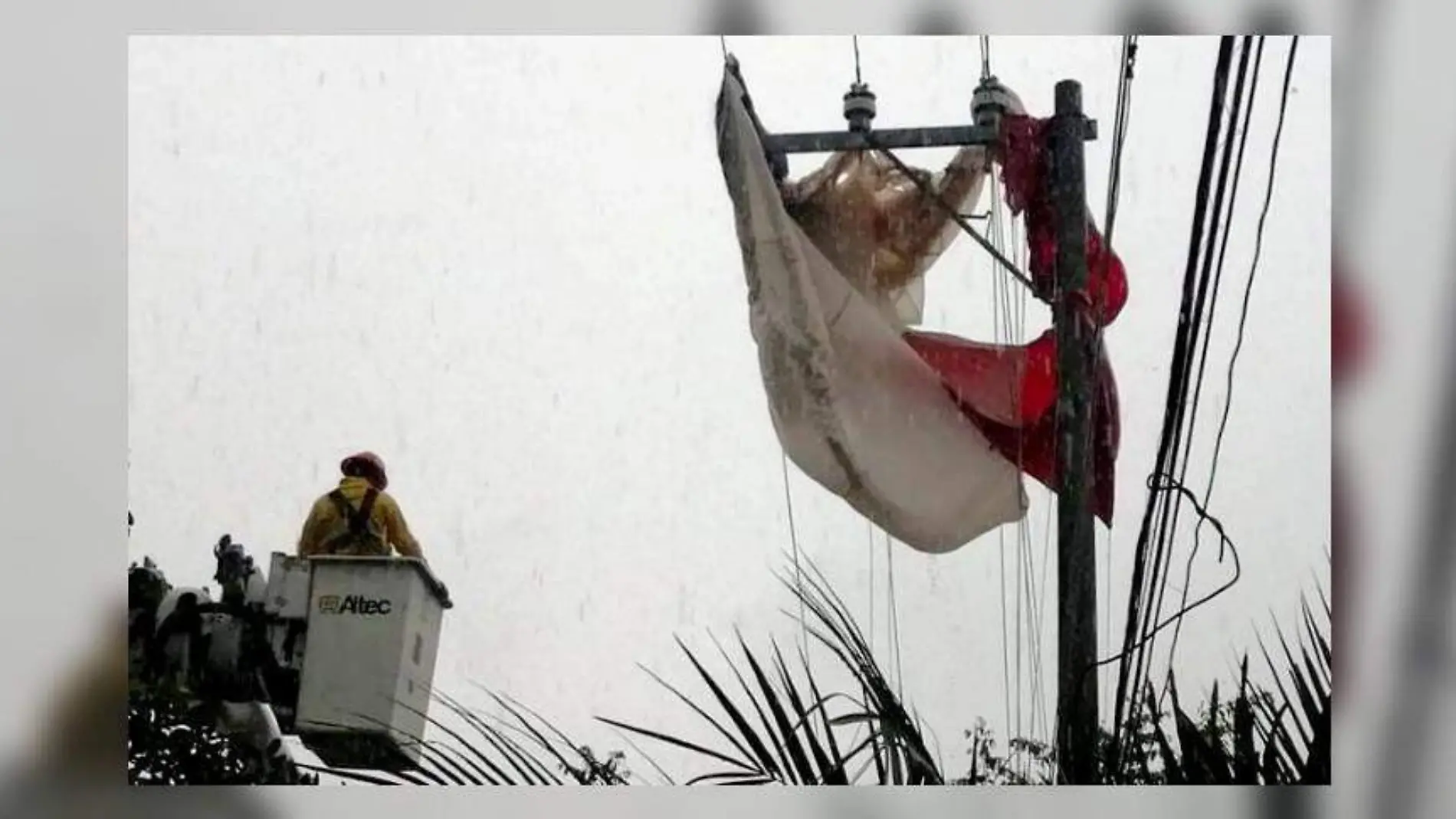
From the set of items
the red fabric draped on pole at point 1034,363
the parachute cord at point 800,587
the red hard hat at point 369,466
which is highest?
the red fabric draped on pole at point 1034,363

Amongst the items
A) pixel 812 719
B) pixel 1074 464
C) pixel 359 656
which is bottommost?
pixel 812 719

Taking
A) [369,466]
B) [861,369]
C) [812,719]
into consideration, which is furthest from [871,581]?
[369,466]

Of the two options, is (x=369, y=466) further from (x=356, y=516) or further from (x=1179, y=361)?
(x=1179, y=361)

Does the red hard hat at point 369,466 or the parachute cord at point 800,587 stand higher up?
the red hard hat at point 369,466

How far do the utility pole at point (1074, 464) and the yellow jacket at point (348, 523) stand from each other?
110cm

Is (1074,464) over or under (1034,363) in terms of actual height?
under

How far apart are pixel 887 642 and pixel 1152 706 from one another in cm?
46

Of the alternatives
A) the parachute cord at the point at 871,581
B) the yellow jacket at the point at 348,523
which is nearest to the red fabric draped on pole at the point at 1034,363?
the parachute cord at the point at 871,581

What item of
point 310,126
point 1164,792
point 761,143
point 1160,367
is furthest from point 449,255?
point 1164,792

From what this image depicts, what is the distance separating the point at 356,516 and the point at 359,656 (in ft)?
0.79

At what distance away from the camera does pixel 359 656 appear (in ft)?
12.5

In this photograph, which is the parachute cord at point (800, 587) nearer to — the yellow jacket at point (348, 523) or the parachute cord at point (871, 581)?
the parachute cord at point (871, 581)

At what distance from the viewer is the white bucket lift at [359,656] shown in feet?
12.5

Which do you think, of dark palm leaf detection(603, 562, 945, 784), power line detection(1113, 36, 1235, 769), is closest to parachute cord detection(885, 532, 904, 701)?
dark palm leaf detection(603, 562, 945, 784)
